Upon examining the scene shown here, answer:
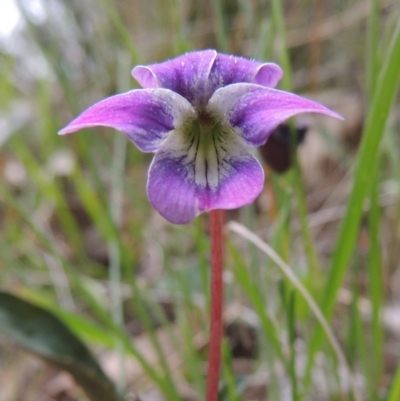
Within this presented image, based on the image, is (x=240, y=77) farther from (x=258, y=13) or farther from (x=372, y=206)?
(x=258, y=13)

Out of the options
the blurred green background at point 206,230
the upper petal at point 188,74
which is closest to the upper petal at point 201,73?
the upper petal at point 188,74

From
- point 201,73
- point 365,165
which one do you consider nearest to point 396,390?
point 365,165

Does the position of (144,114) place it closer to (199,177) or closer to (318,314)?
(199,177)

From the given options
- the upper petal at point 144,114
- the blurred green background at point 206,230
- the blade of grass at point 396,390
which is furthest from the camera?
the blurred green background at point 206,230

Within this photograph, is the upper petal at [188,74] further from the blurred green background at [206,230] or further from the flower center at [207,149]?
the blurred green background at [206,230]

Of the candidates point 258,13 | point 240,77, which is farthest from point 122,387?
point 258,13

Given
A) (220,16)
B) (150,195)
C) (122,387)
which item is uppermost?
(220,16)

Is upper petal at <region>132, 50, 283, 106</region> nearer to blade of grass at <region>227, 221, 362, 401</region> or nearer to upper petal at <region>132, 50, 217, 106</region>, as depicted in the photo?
upper petal at <region>132, 50, 217, 106</region>
